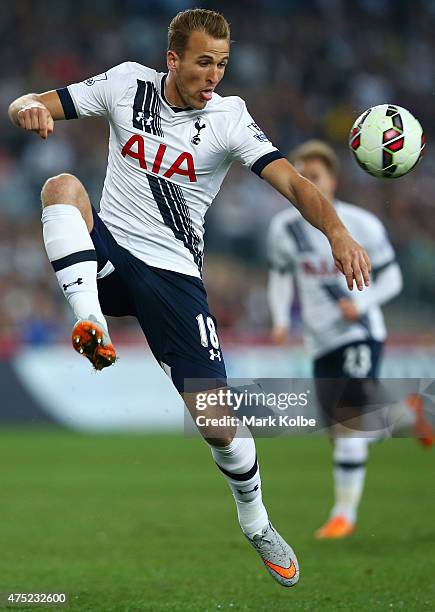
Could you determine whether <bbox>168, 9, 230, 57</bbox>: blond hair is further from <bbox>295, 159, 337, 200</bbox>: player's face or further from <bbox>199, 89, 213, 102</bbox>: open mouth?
<bbox>295, 159, 337, 200</bbox>: player's face

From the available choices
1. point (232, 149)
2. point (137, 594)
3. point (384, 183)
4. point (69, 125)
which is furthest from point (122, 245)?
point (69, 125)

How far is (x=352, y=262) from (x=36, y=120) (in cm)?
155

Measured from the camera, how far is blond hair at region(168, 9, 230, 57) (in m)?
5.16

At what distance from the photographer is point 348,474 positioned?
830 cm

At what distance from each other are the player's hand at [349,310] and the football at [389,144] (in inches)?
114

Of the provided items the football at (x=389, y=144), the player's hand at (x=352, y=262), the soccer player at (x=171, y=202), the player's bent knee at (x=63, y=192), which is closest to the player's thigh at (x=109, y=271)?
the soccer player at (x=171, y=202)

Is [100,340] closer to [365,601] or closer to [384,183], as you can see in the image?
[365,601]

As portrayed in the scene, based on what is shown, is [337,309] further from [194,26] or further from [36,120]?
[36,120]

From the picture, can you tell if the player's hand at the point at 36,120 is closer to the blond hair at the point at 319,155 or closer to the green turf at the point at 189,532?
the green turf at the point at 189,532

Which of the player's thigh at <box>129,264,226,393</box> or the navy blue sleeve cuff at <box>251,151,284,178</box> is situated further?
the player's thigh at <box>129,264,226,393</box>

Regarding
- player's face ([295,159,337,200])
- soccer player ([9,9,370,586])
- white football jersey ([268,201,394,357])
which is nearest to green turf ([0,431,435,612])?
soccer player ([9,9,370,586])

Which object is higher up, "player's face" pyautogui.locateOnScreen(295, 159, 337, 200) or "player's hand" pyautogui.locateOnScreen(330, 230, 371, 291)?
"player's hand" pyautogui.locateOnScreen(330, 230, 371, 291)

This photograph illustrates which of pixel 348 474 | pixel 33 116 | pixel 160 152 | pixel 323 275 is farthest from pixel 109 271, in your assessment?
pixel 323 275
